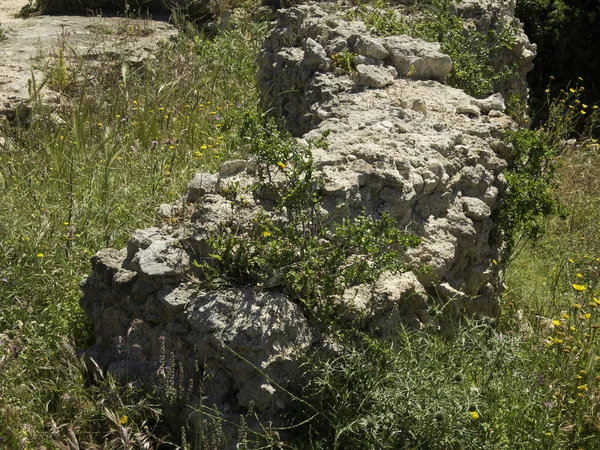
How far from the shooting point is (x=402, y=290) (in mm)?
4066

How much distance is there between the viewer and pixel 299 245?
12.7 ft

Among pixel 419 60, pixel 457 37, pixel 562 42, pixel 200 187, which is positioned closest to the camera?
pixel 200 187

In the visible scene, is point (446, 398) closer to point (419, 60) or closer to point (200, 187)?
point (200, 187)

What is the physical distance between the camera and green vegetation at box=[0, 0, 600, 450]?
355 centimetres

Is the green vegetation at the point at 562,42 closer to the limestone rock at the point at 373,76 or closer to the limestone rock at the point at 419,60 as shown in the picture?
the limestone rock at the point at 419,60

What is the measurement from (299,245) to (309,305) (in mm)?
299

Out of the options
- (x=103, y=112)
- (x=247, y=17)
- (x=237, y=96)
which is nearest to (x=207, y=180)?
(x=103, y=112)

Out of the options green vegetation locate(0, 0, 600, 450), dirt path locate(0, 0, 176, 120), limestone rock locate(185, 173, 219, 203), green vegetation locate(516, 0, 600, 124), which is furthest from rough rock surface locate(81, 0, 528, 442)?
green vegetation locate(516, 0, 600, 124)

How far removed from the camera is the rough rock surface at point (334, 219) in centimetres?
363

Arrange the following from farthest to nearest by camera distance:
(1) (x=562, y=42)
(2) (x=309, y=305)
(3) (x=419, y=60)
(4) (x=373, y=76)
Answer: (1) (x=562, y=42)
(3) (x=419, y=60)
(4) (x=373, y=76)
(2) (x=309, y=305)

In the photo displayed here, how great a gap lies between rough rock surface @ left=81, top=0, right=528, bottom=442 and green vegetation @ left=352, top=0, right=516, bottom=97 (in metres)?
0.26

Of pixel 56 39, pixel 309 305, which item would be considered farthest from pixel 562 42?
pixel 309 305

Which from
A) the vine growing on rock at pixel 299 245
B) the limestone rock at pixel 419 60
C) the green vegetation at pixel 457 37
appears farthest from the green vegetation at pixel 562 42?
the vine growing on rock at pixel 299 245

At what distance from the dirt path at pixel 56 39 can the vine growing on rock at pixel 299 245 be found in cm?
403
